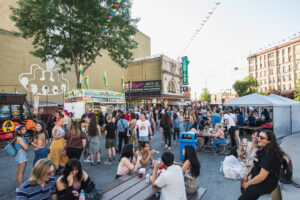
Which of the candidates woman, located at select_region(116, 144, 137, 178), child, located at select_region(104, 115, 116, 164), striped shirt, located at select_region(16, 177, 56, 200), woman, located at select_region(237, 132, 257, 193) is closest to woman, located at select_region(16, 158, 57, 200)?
striped shirt, located at select_region(16, 177, 56, 200)

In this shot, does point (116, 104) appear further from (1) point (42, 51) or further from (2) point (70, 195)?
(2) point (70, 195)

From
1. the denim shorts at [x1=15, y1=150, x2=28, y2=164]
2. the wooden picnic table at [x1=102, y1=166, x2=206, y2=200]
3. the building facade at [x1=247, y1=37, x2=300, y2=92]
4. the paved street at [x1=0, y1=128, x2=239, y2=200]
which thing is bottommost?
the paved street at [x1=0, y1=128, x2=239, y2=200]

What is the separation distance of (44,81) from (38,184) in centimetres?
1982

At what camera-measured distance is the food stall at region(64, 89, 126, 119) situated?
13789mm

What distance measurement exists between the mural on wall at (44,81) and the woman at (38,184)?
1883cm

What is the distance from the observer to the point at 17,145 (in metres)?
3.96

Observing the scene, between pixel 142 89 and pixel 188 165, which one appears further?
pixel 142 89

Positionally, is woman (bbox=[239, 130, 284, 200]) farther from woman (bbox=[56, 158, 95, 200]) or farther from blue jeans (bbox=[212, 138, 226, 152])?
blue jeans (bbox=[212, 138, 226, 152])

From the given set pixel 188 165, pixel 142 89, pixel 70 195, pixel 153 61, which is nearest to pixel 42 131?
pixel 70 195

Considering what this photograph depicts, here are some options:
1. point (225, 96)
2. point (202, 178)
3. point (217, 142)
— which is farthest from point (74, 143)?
point (225, 96)

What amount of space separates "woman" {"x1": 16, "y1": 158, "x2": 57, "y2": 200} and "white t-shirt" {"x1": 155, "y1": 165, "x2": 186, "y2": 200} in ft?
5.39

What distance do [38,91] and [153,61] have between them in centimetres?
2075

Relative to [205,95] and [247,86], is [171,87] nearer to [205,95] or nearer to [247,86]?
[247,86]

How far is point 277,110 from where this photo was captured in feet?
32.3
